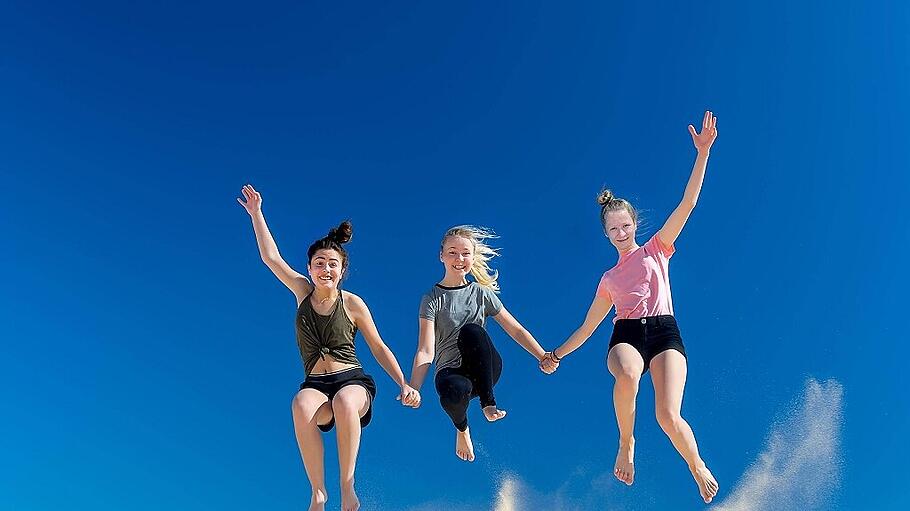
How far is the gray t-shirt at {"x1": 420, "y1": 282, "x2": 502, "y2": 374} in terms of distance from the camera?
334 inches

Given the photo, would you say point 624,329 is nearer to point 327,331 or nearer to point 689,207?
point 689,207

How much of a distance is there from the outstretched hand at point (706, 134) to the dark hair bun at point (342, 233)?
3.63m

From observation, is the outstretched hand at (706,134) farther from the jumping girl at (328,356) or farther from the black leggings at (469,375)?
the jumping girl at (328,356)

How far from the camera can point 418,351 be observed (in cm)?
852

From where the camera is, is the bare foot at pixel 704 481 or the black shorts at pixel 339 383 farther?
the black shorts at pixel 339 383

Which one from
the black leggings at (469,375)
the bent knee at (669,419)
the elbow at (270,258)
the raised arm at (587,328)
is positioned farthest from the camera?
the raised arm at (587,328)

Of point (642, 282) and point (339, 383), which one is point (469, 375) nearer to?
point (339, 383)

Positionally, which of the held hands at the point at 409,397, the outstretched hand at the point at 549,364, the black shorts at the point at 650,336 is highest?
the outstretched hand at the point at 549,364

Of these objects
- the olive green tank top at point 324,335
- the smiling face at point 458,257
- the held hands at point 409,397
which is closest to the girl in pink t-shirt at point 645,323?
the smiling face at point 458,257

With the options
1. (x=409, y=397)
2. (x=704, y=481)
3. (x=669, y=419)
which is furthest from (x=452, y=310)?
(x=704, y=481)

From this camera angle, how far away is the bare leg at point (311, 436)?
24.8ft

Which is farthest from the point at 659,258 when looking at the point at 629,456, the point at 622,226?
the point at 629,456

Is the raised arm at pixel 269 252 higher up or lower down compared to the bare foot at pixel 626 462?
higher up

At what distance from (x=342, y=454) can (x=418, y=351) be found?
1.46 meters
